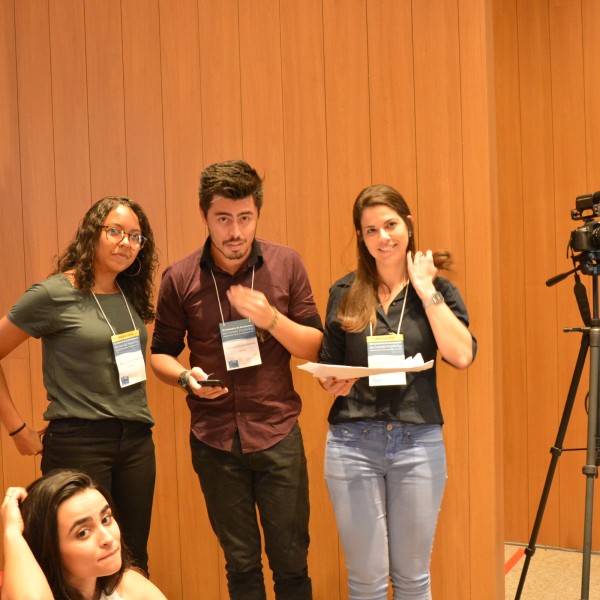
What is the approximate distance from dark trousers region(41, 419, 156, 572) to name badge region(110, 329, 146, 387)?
15cm

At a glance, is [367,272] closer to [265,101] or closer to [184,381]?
[184,381]

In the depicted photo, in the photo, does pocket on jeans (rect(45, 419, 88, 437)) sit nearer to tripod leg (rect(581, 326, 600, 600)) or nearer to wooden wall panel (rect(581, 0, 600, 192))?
tripod leg (rect(581, 326, 600, 600))

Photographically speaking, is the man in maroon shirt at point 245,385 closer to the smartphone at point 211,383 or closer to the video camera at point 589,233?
the smartphone at point 211,383

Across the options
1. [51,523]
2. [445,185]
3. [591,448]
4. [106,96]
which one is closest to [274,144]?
[445,185]

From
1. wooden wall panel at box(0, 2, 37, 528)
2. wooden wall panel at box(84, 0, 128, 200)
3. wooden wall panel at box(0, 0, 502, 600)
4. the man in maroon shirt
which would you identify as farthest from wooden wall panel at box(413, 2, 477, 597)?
wooden wall panel at box(0, 2, 37, 528)

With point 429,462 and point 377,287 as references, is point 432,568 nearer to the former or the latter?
point 429,462

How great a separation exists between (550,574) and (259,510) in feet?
6.07

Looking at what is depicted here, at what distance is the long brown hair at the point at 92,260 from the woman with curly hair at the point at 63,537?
909 mm

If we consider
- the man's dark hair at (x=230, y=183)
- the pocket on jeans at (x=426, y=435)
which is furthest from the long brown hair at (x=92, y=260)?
the pocket on jeans at (x=426, y=435)

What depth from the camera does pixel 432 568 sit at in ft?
10.0

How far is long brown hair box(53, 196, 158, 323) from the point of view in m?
2.62

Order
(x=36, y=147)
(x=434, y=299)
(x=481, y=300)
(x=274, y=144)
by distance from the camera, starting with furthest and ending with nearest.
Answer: (x=36, y=147), (x=274, y=144), (x=481, y=300), (x=434, y=299)

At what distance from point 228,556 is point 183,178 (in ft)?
5.43

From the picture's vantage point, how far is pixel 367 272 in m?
2.55
